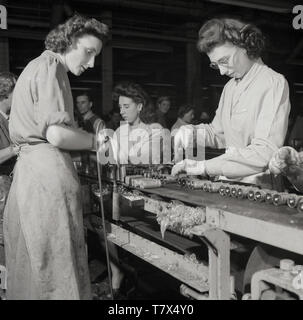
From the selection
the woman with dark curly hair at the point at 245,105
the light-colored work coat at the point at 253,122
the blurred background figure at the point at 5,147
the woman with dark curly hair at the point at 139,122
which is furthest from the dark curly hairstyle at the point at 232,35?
the blurred background figure at the point at 5,147

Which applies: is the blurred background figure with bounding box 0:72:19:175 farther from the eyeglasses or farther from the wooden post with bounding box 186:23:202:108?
the wooden post with bounding box 186:23:202:108

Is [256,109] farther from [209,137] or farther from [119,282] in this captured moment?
[119,282]

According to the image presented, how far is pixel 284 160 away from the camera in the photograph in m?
2.05

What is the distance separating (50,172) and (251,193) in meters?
1.07

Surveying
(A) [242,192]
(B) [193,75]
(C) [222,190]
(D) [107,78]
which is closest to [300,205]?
(A) [242,192]

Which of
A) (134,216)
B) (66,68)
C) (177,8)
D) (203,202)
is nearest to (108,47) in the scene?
(177,8)

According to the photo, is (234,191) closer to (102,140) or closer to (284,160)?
(284,160)

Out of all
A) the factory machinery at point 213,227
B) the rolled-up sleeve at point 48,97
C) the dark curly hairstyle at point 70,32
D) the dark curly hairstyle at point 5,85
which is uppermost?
the dark curly hairstyle at point 70,32

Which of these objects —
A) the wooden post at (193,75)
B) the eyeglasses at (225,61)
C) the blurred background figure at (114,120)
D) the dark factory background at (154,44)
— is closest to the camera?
the eyeglasses at (225,61)

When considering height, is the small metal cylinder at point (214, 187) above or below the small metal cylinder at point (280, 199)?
below

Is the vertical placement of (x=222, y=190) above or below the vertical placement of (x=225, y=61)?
below

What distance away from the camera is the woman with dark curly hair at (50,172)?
206 centimetres

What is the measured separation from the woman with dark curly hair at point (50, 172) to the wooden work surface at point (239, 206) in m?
0.59

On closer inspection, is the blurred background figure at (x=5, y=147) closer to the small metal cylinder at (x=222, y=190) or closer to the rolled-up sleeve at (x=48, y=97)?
the rolled-up sleeve at (x=48, y=97)
